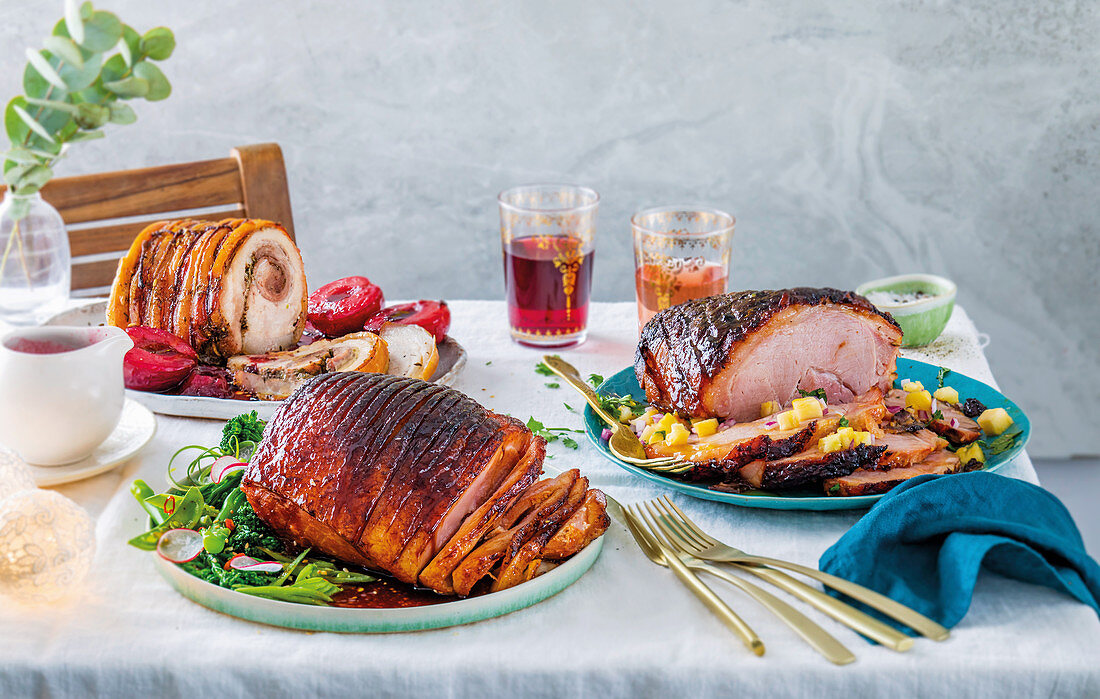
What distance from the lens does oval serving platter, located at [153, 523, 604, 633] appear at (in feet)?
4.16

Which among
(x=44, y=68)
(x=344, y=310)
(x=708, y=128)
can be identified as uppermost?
(x=44, y=68)

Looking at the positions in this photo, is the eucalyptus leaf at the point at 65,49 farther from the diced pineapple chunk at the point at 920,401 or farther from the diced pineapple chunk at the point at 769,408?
the diced pineapple chunk at the point at 920,401

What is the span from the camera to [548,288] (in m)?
2.48

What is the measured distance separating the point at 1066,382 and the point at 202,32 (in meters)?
4.38

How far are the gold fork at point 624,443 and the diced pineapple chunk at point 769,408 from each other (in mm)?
241

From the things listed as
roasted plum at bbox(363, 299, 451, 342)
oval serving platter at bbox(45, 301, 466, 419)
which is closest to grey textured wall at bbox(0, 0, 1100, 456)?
roasted plum at bbox(363, 299, 451, 342)

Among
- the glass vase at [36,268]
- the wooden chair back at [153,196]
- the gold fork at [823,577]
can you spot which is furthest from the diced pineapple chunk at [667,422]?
the wooden chair back at [153,196]

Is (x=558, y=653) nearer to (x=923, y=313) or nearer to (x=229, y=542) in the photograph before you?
(x=229, y=542)

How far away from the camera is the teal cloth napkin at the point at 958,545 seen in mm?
1290

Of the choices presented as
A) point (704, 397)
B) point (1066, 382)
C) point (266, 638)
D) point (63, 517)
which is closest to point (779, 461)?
point (704, 397)

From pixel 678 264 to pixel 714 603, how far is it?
47.3 inches

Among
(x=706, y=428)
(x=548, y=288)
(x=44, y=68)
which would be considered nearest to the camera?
(x=44, y=68)

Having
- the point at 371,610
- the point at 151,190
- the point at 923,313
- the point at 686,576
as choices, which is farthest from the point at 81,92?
the point at 923,313

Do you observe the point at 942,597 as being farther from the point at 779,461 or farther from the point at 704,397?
the point at 704,397
